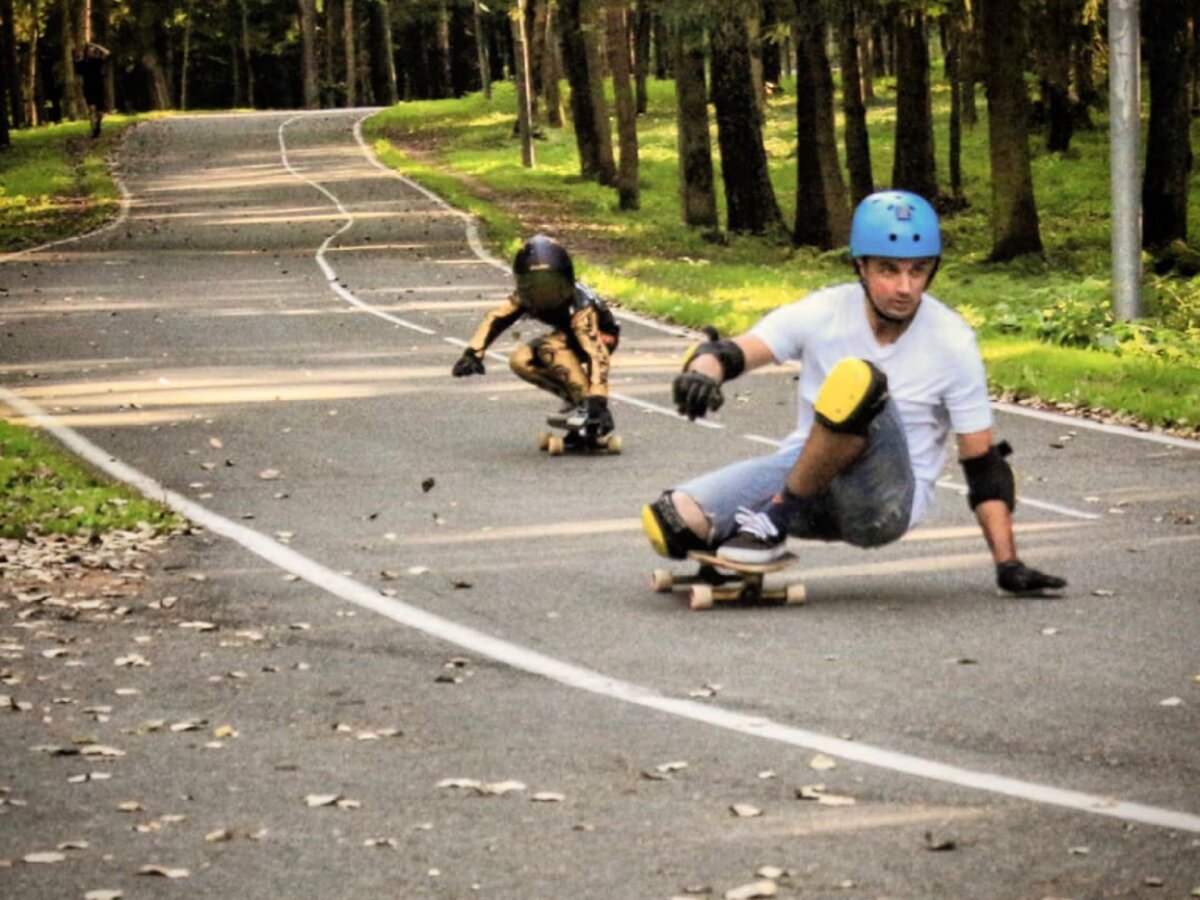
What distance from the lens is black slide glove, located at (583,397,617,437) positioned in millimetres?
15188

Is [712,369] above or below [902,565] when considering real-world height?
above

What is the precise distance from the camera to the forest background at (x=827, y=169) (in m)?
23.0

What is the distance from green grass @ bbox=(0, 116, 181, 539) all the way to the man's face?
4.71m

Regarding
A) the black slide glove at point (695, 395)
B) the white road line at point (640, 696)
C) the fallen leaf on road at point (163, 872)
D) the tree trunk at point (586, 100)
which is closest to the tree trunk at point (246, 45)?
the tree trunk at point (586, 100)

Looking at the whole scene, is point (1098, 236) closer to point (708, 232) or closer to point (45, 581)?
point (708, 232)

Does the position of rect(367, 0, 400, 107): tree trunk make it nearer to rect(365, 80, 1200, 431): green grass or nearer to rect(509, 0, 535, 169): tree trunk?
rect(365, 80, 1200, 431): green grass

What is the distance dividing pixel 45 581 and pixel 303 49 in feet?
252

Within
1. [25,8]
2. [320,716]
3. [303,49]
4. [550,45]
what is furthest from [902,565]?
[303,49]

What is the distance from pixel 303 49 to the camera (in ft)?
281

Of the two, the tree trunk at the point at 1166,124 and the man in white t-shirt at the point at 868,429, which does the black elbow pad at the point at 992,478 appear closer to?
the man in white t-shirt at the point at 868,429

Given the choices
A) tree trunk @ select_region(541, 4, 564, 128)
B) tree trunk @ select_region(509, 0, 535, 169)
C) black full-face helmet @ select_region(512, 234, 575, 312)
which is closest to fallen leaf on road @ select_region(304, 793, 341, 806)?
black full-face helmet @ select_region(512, 234, 575, 312)

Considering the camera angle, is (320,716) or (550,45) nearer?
(320,716)

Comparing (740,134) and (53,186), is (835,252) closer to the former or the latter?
(740,134)

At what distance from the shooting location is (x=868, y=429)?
947 cm
